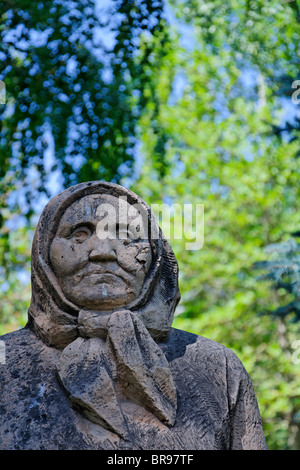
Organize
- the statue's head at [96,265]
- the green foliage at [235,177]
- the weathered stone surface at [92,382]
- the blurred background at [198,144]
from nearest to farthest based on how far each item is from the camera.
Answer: the weathered stone surface at [92,382] → the statue's head at [96,265] → the blurred background at [198,144] → the green foliage at [235,177]

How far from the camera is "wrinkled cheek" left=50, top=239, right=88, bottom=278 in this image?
3.70 m

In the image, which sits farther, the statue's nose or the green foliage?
the green foliage

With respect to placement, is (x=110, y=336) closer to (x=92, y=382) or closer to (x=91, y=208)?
(x=92, y=382)

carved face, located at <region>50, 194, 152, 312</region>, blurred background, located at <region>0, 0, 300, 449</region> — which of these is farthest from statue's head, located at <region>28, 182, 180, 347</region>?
blurred background, located at <region>0, 0, 300, 449</region>

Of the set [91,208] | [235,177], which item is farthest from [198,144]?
[91,208]

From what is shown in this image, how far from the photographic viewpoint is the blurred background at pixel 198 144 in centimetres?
826

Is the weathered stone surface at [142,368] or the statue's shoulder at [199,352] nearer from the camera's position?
the weathered stone surface at [142,368]

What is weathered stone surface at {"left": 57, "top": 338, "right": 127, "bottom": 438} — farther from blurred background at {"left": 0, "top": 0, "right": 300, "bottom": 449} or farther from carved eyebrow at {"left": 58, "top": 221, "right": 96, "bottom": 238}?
blurred background at {"left": 0, "top": 0, "right": 300, "bottom": 449}

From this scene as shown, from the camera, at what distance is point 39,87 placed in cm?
842

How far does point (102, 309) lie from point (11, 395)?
23.8 inches

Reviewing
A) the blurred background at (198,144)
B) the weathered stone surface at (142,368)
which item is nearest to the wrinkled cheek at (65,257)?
the weathered stone surface at (142,368)

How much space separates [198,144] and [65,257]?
975 cm

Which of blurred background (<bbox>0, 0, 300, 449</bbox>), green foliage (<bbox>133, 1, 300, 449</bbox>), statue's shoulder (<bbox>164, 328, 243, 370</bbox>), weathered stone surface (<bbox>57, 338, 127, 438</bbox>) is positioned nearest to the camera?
weathered stone surface (<bbox>57, 338, 127, 438</bbox>)

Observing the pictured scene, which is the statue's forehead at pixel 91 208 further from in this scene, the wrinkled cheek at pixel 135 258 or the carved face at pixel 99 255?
the wrinkled cheek at pixel 135 258
